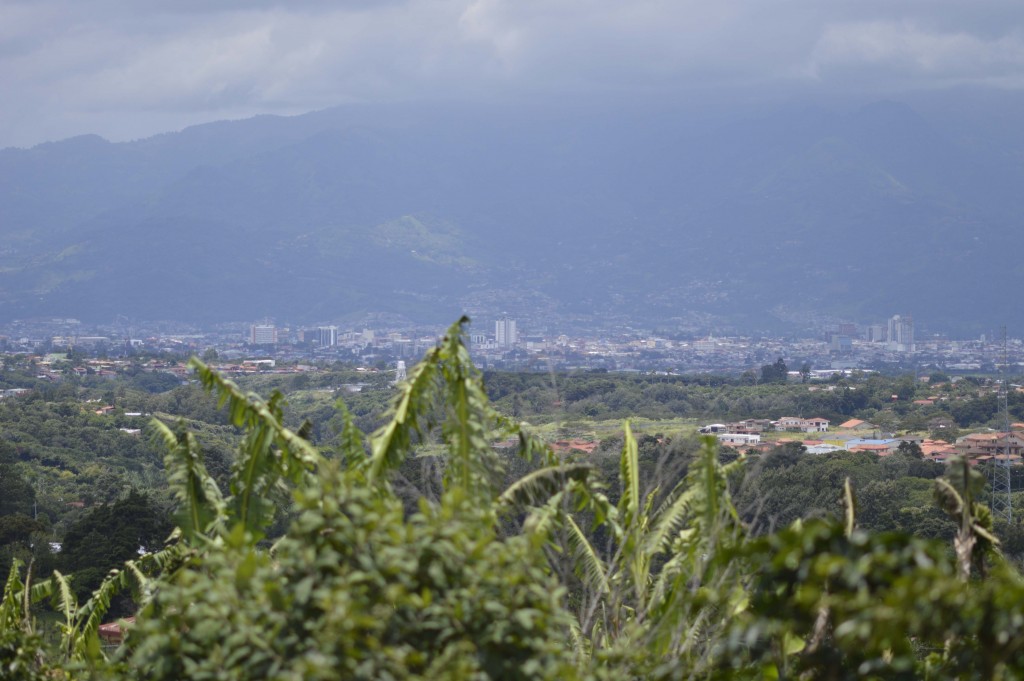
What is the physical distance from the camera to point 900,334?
557 ft

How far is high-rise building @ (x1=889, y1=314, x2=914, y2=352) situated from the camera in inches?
6511

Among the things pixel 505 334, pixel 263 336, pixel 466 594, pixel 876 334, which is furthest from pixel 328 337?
pixel 466 594

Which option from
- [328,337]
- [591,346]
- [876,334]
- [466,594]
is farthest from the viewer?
[876,334]

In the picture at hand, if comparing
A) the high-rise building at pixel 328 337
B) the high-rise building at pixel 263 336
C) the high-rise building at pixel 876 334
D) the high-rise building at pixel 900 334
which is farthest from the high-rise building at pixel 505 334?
the high-rise building at pixel 876 334

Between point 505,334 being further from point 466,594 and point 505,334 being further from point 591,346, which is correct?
point 466,594

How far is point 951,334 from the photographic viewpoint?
18288 cm

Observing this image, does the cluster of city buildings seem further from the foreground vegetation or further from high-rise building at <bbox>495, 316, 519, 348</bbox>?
the foreground vegetation

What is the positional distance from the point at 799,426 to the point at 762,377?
110 feet

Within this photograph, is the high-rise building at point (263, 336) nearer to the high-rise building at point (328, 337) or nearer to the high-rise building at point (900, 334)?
the high-rise building at point (328, 337)

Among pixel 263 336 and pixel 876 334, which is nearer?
pixel 263 336

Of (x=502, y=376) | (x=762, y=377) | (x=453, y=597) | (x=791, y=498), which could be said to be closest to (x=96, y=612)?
(x=453, y=597)

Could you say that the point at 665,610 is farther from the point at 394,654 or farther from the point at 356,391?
the point at 356,391

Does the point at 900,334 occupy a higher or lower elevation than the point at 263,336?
higher

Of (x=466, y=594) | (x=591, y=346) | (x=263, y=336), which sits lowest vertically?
(x=591, y=346)
